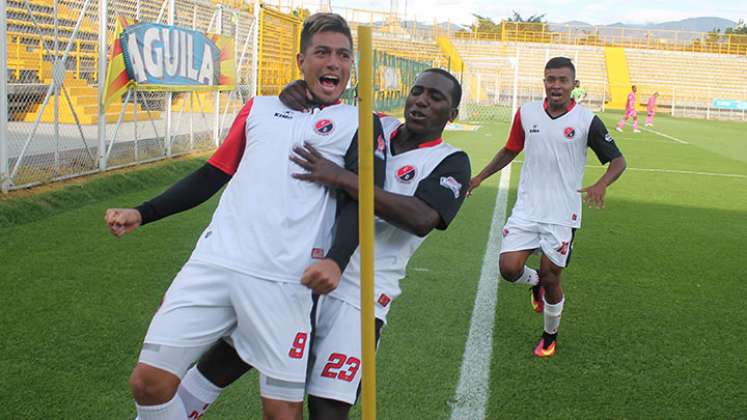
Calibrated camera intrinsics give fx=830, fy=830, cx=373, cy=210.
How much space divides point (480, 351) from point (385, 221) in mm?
2692

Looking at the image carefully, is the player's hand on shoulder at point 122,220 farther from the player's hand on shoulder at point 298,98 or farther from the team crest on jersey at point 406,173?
the team crest on jersey at point 406,173

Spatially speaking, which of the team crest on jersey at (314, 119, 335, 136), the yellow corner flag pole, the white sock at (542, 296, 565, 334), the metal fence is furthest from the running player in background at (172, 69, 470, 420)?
the metal fence

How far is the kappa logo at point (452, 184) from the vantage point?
9.96 ft

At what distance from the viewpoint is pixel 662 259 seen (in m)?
8.79

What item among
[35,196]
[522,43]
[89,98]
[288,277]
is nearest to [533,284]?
[288,277]

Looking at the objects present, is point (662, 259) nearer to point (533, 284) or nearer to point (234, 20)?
point (533, 284)

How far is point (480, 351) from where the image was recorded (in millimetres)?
5449

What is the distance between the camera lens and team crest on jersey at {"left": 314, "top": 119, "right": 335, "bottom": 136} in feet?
9.59

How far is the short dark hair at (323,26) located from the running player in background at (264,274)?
33 cm

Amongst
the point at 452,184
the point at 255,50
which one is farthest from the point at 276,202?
the point at 255,50

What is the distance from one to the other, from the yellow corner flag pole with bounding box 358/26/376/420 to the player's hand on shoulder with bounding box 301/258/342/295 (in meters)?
0.40

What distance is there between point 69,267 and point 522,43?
58.1 metres

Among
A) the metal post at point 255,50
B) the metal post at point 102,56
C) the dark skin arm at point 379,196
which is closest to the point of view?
the dark skin arm at point 379,196

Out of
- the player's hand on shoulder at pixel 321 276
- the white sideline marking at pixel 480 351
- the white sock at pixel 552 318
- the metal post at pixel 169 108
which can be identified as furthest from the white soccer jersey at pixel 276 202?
the metal post at pixel 169 108
